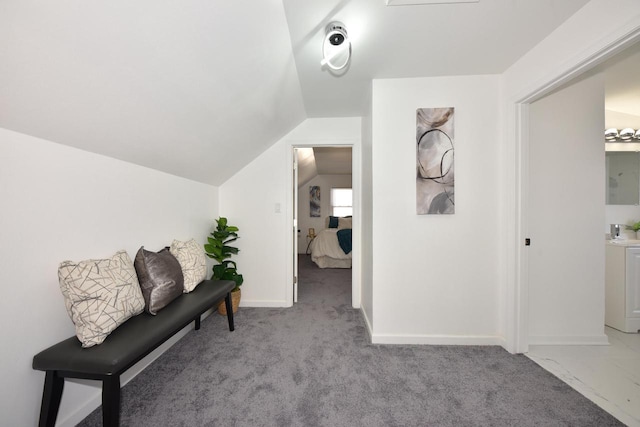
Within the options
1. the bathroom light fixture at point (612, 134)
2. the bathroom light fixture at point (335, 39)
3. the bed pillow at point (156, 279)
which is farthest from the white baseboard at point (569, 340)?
the bed pillow at point (156, 279)

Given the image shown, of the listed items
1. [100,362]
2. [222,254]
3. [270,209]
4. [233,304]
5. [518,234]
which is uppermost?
[270,209]

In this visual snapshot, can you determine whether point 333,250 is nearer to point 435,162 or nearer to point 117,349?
point 435,162

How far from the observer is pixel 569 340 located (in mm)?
1976

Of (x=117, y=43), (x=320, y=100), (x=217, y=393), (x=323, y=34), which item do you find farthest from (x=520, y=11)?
(x=217, y=393)

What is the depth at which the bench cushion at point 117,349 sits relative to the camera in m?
1.02

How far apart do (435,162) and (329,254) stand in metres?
3.17

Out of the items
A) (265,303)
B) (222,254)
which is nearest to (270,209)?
(222,254)

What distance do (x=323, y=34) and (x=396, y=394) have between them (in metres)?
2.40

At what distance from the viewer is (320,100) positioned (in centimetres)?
242

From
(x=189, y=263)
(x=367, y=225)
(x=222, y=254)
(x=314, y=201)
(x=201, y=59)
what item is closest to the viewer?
(x=201, y=59)

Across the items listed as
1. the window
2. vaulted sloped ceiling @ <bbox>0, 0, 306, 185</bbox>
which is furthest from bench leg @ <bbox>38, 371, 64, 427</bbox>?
the window

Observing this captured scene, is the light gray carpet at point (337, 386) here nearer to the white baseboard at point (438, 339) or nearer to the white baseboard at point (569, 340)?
the white baseboard at point (438, 339)

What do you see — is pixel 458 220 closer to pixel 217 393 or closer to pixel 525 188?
pixel 525 188

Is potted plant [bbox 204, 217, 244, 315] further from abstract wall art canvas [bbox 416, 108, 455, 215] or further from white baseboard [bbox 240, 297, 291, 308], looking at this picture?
abstract wall art canvas [bbox 416, 108, 455, 215]
